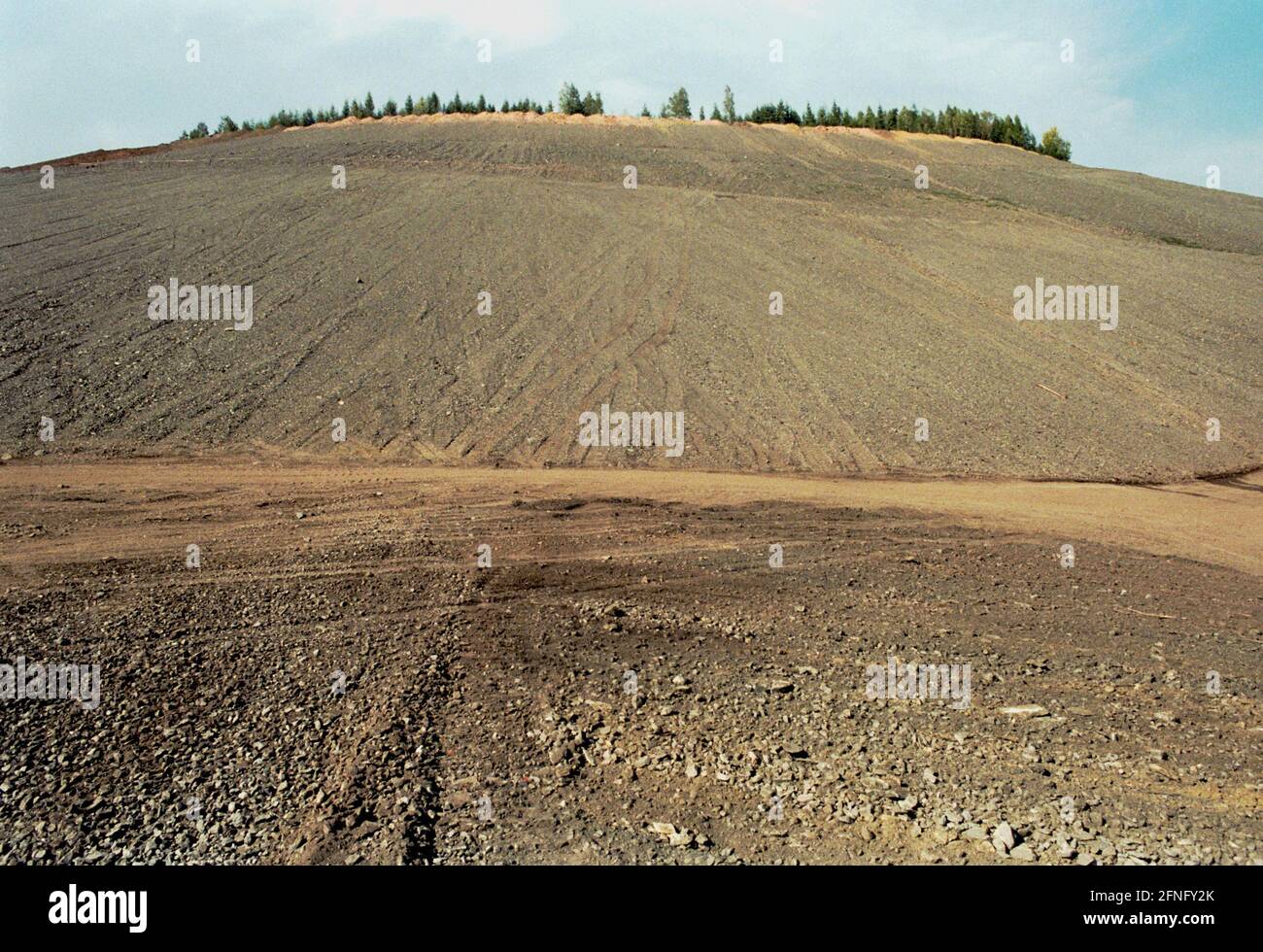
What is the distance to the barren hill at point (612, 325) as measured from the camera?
13703mm

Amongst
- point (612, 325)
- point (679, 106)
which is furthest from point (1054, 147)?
point (612, 325)

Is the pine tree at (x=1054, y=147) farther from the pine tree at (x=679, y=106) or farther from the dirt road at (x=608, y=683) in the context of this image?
the dirt road at (x=608, y=683)

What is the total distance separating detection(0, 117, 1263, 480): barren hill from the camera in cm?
1370

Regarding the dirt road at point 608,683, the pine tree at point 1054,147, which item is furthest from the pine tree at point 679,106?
the dirt road at point 608,683

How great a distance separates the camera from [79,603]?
7.03 meters

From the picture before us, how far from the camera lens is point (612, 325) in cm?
1867

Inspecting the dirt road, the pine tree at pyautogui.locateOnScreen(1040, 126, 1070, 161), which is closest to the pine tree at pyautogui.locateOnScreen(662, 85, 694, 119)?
the pine tree at pyautogui.locateOnScreen(1040, 126, 1070, 161)

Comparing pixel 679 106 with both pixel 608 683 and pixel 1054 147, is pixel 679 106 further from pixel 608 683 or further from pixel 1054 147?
pixel 608 683

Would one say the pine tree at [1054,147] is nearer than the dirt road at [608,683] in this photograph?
No

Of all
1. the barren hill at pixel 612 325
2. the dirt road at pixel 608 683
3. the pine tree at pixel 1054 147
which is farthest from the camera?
the pine tree at pixel 1054 147

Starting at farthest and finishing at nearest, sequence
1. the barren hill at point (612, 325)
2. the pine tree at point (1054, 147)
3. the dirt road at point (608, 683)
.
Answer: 1. the pine tree at point (1054, 147)
2. the barren hill at point (612, 325)
3. the dirt road at point (608, 683)
